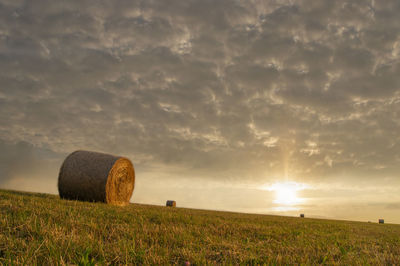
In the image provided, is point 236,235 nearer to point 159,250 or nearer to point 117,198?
point 159,250

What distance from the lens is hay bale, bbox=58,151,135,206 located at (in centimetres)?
1397

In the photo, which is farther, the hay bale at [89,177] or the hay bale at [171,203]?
the hay bale at [171,203]

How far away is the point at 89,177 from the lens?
14078 mm

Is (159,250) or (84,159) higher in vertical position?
(84,159)

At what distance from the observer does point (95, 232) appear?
504 cm

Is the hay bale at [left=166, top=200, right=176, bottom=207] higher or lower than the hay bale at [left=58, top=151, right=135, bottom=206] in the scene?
lower

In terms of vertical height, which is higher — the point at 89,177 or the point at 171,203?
the point at 89,177

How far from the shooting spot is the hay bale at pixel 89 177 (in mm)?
13969

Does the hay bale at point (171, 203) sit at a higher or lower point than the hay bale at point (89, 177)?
lower

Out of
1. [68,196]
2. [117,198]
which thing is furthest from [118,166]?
[68,196]

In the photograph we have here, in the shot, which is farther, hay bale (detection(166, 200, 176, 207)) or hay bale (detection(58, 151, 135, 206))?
hay bale (detection(166, 200, 176, 207))

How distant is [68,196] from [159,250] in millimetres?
11846

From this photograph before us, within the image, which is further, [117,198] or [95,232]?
[117,198]

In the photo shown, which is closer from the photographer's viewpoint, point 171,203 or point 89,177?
point 89,177
